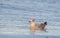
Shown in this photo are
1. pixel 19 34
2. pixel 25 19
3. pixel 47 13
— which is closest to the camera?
pixel 19 34

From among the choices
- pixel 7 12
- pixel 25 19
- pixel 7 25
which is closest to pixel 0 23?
pixel 7 25

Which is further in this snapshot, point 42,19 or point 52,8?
point 52,8

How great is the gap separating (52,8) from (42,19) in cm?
482

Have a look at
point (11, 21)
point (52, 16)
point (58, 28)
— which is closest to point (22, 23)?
point (11, 21)

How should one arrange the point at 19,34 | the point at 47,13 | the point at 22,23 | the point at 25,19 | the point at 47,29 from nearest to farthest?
the point at 19,34 < the point at 47,29 < the point at 22,23 < the point at 25,19 < the point at 47,13

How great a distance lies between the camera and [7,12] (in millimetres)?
19547

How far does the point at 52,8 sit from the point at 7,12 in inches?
169

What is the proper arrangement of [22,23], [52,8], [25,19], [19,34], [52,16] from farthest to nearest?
[52,8], [52,16], [25,19], [22,23], [19,34]

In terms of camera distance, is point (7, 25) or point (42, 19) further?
point (42, 19)

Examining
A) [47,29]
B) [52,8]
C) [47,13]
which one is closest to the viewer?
[47,29]

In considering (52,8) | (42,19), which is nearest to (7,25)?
(42,19)

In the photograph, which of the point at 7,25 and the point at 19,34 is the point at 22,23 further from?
the point at 19,34

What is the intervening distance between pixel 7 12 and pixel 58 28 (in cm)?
479

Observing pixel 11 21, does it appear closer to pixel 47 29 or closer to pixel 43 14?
pixel 47 29
